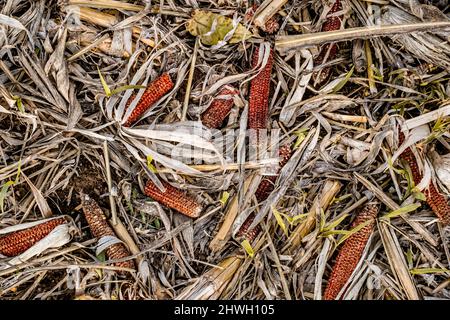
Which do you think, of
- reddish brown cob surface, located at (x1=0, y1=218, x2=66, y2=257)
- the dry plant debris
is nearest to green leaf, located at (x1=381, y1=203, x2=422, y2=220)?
the dry plant debris

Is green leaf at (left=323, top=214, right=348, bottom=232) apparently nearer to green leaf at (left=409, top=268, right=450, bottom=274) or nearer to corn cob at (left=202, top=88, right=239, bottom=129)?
green leaf at (left=409, top=268, right=450, bottom=274)

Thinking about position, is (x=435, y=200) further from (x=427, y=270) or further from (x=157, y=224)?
(x=157, y=224)

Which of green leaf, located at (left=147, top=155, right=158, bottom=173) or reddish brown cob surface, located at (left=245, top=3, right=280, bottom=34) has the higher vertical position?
reddish brown cob surface, located at (left=245, top=3, right=280, bottom=34)

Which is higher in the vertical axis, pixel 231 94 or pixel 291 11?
pixel 291 11
